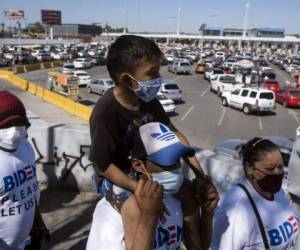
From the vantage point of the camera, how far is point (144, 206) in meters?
1.90

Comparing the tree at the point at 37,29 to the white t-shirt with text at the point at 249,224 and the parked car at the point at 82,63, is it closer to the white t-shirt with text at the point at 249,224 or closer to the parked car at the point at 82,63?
the parked car at the point at 82,63

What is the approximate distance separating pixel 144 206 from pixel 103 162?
49 cm

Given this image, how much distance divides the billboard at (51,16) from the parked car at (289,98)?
10539 centimetres

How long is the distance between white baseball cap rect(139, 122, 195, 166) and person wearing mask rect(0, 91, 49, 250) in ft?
5.37

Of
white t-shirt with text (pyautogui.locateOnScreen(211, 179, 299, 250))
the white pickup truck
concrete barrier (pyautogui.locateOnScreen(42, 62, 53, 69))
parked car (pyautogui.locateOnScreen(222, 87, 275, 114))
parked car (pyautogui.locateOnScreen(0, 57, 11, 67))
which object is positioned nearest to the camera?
white t-shirt with text (pyautogui.locateOnScreen(211, 179, 299, 250))

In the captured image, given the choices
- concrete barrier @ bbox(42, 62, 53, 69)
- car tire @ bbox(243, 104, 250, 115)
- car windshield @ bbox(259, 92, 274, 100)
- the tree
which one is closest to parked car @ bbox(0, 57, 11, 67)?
concrete barrier @ bbox(42, 62, 53, 69)

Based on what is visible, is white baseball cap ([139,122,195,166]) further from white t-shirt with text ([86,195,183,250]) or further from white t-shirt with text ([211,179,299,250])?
white t-shirt with text ([211,179,299,250])

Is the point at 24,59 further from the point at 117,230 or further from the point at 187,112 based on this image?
the point at 117,230

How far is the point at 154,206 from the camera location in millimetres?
1905

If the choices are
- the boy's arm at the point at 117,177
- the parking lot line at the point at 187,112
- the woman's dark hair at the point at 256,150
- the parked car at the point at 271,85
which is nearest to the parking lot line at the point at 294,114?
the parking lot line at the point at 187,112

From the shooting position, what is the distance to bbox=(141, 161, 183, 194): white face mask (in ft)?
6.58

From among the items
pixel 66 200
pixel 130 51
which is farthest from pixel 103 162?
pixel 66 200

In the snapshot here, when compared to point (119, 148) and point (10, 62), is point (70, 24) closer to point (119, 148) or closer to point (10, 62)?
point (10, 62)

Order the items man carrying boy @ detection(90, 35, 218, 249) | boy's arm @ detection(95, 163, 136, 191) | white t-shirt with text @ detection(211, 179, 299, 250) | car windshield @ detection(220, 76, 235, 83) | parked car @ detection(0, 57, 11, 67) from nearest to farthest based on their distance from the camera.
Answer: boy's arm @ detection(95, 163, 136, 191), man carrying boy @ detection(90, 35, 218, 249), white t-shirt with text @ detection(211, 179, 299, 250), car windshield @ detection(220, 76, 235, 83), parked car @ detection(0, 57, 11, 67)
